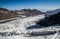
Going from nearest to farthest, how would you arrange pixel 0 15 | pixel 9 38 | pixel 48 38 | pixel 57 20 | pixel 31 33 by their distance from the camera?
pixel 48 38 → pixel 9 38 → pixel 31 33 → pixel 57 20 → pixel 0 15

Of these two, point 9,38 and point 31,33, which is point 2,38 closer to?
point 9,38

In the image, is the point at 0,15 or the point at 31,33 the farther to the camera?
the point at 0,15

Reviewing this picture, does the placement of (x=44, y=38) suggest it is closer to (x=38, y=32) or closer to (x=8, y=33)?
(x=38, y=32)

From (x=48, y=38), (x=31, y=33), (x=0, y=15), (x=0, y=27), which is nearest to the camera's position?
(x=48, y=38)

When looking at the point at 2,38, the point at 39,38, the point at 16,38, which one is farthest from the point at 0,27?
the point at 39,38

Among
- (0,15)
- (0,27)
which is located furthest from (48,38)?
(0,15)

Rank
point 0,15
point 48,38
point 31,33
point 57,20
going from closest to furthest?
point 48,38 → point 31,33 → point 57,20 → point 0,15

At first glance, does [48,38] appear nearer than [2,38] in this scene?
Yes

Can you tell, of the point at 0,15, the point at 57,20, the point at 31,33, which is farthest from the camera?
the point at 0,15
